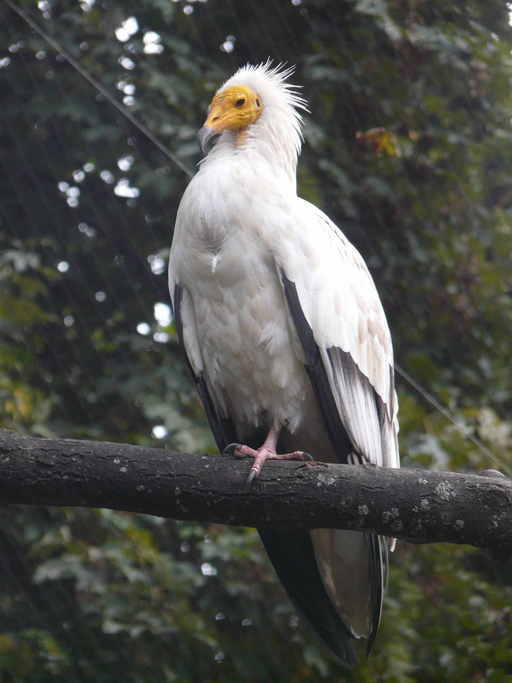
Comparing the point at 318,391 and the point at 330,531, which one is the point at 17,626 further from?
the point at 318,391

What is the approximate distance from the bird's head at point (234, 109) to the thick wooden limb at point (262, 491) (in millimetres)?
1322

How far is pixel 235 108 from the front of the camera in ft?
11.3

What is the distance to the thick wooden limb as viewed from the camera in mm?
2426

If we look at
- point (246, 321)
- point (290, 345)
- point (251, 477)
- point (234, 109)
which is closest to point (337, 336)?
point (290, 345)

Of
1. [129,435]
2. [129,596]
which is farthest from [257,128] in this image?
[129,596]

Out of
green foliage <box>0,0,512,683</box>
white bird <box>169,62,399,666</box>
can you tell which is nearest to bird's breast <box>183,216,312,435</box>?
white bird <box>169,62,399,666</box>

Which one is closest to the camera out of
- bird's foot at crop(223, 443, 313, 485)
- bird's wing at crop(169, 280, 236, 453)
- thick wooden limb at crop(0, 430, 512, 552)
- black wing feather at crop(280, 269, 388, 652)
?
thick wooden limb at crop(0, 430, 512, 552)

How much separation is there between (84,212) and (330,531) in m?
2.41

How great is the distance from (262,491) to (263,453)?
178 mm

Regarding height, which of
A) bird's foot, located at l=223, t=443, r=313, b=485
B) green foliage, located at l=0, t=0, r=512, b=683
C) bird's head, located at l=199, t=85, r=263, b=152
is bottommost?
green foliage, located at l=0, t=0, r=512, b=683

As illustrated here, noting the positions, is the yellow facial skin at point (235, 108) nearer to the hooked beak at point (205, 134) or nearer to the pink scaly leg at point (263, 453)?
the hooked beak at point (205, 134)

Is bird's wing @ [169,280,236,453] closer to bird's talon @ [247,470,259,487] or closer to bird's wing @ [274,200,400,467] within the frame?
bird's wing @ [274,200,400,467]

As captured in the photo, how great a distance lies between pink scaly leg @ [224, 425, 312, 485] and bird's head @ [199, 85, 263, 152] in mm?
1038

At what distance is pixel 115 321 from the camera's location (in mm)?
4777
